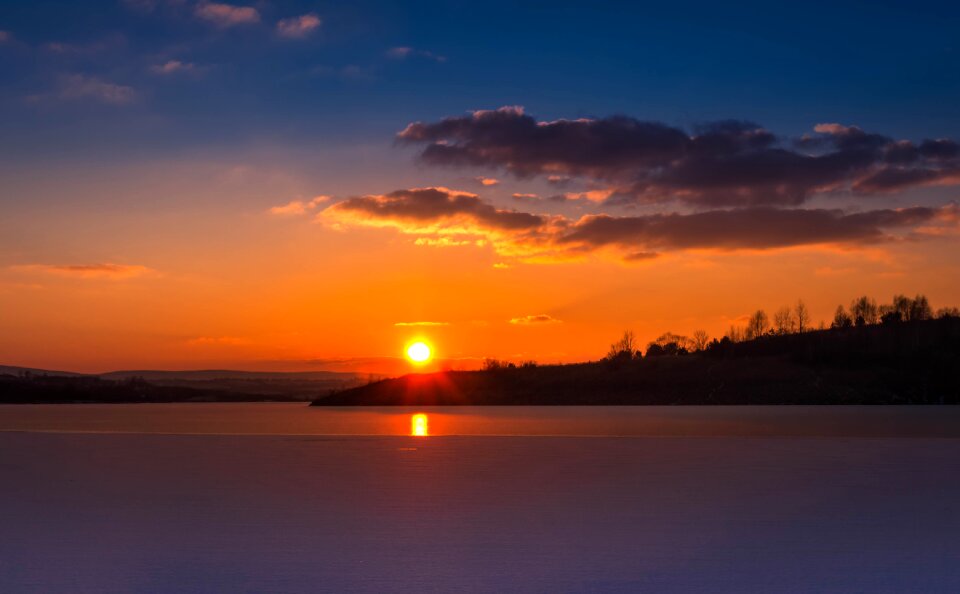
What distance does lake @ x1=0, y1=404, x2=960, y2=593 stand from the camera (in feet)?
41.6

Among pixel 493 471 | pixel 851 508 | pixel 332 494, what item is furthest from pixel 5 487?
pixel 851 508

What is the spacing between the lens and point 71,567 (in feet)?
44.1

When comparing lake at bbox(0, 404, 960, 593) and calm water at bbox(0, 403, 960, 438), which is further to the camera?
calm water at bbox(0, 403, 960, 438)

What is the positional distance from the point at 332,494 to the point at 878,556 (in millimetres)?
12265

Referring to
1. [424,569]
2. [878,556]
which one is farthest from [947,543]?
[424,569]

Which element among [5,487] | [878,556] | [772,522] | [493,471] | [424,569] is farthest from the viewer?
[493,471]

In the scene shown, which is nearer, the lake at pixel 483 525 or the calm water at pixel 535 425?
the lake at pixel 483 525

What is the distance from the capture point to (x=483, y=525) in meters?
17.2

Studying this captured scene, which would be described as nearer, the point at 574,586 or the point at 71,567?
the point at 574,586

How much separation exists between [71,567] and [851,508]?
14520mm

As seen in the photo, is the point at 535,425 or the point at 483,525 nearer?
the point at 483,525

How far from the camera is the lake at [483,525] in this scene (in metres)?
12.7

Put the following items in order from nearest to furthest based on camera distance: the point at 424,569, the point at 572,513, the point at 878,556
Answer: the point at 424,569
the point at 878,556
the point at 572,513

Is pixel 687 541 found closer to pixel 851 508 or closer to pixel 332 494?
pixel 851 508
